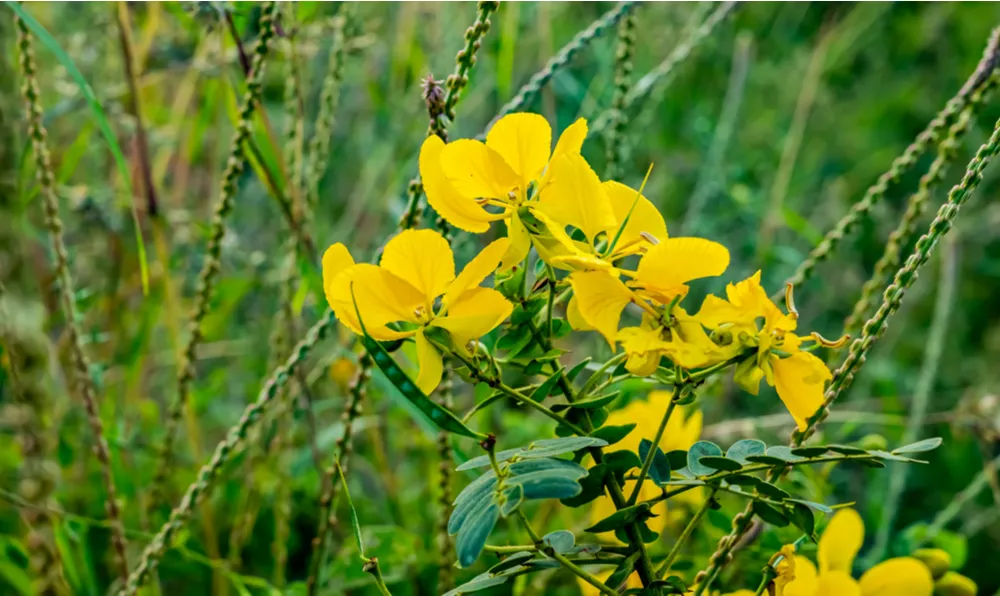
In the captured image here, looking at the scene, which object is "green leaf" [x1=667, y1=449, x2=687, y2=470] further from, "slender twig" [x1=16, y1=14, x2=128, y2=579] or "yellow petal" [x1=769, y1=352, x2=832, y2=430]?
"slender twig" [x1=16, y1=14, x2=128, y2=579]

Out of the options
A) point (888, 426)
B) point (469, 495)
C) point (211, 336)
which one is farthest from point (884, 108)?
point (469, 495)

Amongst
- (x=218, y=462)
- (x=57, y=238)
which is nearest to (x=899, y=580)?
(x=218, y=462)

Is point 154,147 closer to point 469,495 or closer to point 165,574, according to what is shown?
point 165,574

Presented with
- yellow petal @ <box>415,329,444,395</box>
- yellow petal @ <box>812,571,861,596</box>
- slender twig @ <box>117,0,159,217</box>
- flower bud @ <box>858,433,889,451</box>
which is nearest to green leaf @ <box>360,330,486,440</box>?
yellow petal @ <box>415,329,444,395</box>

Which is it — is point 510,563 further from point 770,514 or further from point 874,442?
point 874,442

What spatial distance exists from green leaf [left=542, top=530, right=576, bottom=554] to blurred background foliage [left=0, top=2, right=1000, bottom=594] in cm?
25

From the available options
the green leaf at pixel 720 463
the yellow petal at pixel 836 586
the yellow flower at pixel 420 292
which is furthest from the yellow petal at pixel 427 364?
the yellow petal at pixel 836 586

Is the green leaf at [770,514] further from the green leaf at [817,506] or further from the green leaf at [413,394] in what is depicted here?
the green leaf at [413,394]

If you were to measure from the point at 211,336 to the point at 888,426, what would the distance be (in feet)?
2.37

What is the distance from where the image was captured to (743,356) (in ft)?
1.07

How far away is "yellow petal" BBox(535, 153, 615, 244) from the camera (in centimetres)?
32

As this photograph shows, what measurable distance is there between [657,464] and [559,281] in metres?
0.08

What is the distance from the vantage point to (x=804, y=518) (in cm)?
34

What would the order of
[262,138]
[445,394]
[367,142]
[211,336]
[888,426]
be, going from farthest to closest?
[367,142] < [211,336] < [888,426] < [262,138] < [445,394]
